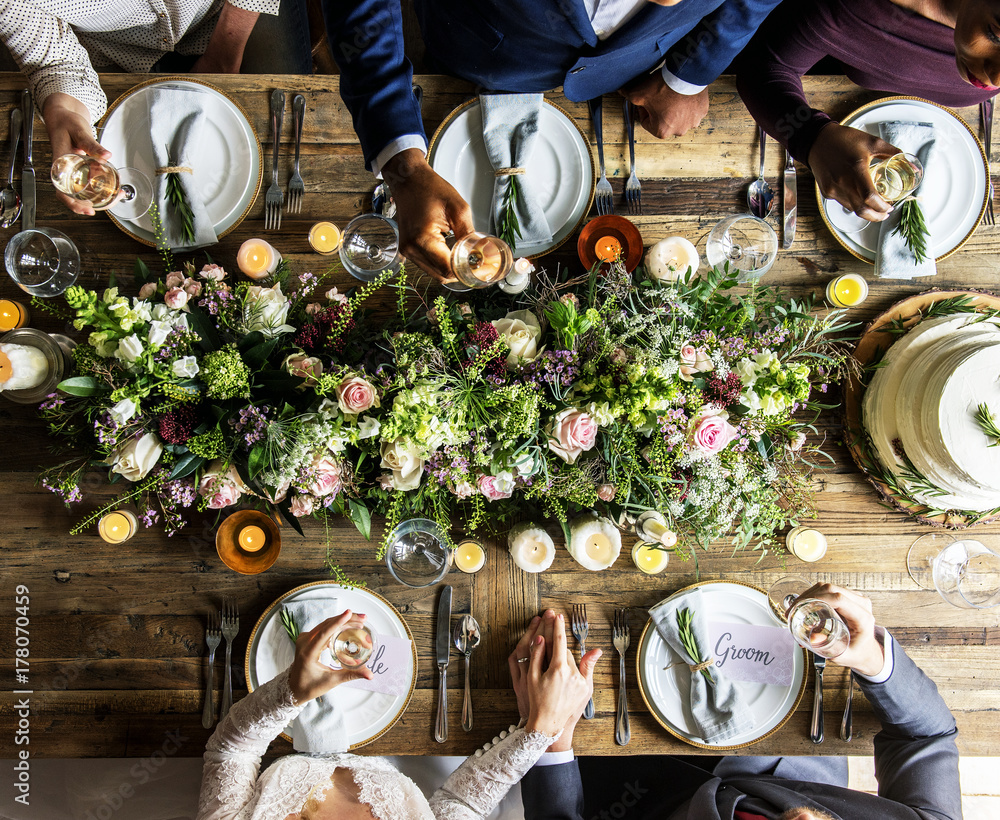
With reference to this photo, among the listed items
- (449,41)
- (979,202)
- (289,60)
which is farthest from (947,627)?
(289,60)

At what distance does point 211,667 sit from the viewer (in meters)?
1.72

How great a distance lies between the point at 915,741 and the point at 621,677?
807mm

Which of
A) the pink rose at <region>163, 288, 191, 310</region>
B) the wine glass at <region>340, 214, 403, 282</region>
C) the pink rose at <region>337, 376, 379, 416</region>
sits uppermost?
the wine glass at <region>340, 214, 403, 282</region>

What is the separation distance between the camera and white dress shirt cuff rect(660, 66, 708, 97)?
5.32 feet

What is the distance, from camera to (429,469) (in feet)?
4.92

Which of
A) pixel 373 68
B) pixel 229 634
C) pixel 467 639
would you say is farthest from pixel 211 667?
pixel 373 68

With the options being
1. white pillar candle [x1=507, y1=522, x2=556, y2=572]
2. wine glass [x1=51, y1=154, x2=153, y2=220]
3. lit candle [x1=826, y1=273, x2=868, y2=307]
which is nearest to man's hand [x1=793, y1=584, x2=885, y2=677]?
white pillar candle [x1=507, y1=522, x2=556, y2=572]

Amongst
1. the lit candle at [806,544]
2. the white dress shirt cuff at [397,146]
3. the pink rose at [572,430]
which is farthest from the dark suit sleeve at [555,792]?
the white dress shirt cuff at [397,146]

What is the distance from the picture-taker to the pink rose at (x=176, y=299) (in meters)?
1.47

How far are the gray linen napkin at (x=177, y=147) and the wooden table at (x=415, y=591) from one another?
81mm

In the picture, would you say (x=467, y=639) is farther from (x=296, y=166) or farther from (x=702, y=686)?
(x=296, y=166)

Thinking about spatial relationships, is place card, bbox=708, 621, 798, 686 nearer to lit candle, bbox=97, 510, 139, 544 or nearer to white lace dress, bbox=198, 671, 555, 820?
white lace dress, bbox=198, 671, 555, 820

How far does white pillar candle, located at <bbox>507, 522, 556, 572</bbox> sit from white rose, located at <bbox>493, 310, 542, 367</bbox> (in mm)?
496

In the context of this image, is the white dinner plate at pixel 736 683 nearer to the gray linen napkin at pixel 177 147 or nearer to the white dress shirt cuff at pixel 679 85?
the white dress shirt cuff at pixel 679 85
